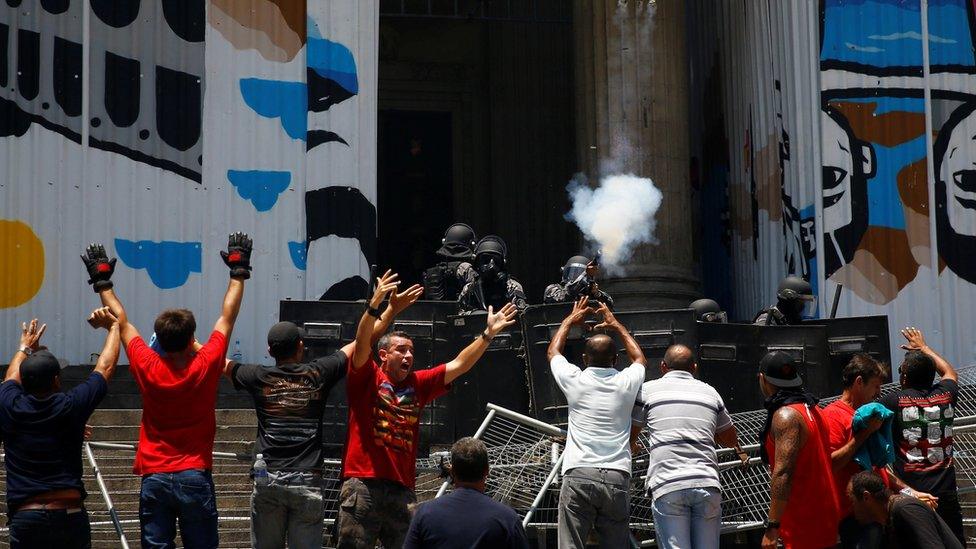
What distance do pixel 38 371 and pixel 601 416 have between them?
2.98 metres

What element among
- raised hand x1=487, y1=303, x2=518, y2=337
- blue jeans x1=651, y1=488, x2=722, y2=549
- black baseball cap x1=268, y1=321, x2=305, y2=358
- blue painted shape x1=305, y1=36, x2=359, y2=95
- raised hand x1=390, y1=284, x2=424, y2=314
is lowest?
blue jeans x1=651, y1=488, x2=722, y2=549

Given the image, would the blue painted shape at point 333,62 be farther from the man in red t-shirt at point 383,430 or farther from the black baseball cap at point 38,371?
the black baseball cap at point 38,371

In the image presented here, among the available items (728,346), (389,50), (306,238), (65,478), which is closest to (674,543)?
(65,478)

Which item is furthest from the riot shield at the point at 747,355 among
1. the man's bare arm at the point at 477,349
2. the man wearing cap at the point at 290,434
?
the man wearing cap at the point at 290,434

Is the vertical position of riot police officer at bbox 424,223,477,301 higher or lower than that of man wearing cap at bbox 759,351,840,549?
higher

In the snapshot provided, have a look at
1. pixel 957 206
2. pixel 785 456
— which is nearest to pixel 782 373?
pixel 785 456

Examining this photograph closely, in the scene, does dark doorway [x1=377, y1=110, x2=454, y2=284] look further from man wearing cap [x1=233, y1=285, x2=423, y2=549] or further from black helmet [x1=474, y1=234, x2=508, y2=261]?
man wearing cap [x1=233, y1=285, x2=423, y2=549]

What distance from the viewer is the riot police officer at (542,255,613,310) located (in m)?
12.3

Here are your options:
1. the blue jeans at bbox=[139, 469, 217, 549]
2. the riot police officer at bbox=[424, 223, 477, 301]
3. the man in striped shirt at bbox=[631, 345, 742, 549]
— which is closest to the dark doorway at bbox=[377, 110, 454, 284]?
the riot police officer at bbox=[424, 223, 477, 301]

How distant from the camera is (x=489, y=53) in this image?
945 inches

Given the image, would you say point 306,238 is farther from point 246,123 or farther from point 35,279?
point 35,279

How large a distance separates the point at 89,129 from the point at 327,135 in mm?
2667

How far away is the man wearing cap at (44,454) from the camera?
21.5ft

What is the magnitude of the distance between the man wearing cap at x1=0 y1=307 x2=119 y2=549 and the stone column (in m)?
11.2
